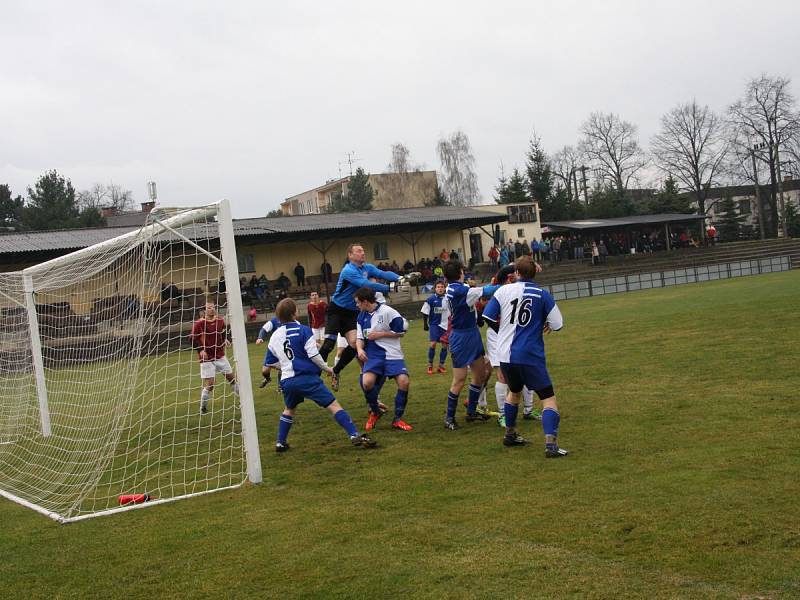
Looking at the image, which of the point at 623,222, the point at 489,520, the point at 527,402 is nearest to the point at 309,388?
the point at 527,402

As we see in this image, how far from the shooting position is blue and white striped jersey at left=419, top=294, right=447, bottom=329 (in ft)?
48.4

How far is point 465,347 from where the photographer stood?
9.67 metres

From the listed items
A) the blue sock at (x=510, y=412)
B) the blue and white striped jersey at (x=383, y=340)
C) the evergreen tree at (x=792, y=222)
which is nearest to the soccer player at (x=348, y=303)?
the blue and white striped jersey at (x=383, y=340)

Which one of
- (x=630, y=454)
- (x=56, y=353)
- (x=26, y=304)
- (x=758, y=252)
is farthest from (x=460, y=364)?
(x=758, y=252)

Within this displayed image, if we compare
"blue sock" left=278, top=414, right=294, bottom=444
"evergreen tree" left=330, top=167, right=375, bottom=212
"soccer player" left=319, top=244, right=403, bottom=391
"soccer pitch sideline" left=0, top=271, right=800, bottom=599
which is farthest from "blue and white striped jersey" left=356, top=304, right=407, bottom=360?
"evergreen tree" left=330, top=167, right=375, bottom=212

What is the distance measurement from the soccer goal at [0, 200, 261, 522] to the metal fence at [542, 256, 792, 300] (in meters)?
24.6

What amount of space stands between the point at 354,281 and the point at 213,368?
3767mm

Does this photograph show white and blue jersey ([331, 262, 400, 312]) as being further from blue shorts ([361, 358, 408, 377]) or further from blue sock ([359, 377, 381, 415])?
blue sock ([359, 377, 381, 415])

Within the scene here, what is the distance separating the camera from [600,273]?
147ft

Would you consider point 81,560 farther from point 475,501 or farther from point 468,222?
point 468,222

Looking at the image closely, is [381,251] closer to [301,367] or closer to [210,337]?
[210,337]

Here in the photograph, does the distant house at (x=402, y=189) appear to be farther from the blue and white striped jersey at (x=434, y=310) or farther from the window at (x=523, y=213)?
the blue and white striped jersey at (x=434, y=310)

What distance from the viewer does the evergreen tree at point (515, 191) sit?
2387 inches

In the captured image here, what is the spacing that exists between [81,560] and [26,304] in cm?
764
